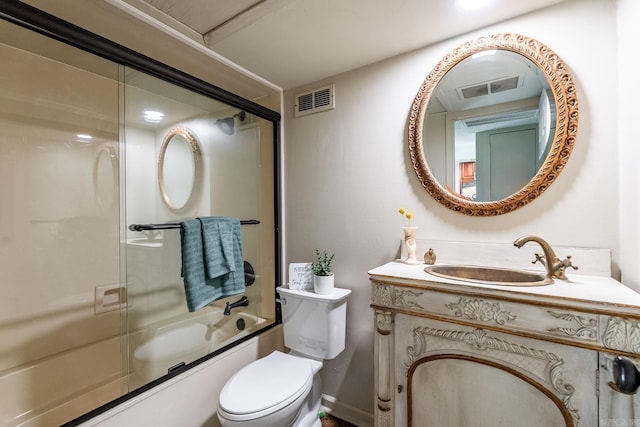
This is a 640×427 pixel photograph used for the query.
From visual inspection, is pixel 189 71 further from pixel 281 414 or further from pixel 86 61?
pixel 281 414

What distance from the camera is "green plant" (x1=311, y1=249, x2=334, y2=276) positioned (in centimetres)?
161

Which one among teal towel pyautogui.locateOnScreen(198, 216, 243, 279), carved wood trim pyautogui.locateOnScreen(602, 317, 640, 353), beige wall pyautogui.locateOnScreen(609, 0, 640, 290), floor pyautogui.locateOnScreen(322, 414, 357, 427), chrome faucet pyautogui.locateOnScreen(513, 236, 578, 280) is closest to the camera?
carved wood trim pyautogui.locateOnScreen(602, 317, 640, 353)

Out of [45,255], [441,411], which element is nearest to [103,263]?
[45,255]

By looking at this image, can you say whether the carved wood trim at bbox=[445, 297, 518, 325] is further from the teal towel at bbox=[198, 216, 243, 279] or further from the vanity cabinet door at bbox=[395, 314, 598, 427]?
the teal towel at bbox=[198, 216, 243, 279]

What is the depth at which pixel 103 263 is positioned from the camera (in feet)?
5.45

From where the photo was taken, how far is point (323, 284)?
5.16 feet

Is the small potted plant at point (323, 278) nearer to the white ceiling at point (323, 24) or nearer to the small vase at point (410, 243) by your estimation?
the small vase at point (410, 243)

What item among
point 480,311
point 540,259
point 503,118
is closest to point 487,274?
point 540,259

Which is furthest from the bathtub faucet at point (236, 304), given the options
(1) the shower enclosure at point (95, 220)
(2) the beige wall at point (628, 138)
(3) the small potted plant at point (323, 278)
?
(2) the beige wall at point (628, 138)

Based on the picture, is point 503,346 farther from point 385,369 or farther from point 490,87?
point 490,87

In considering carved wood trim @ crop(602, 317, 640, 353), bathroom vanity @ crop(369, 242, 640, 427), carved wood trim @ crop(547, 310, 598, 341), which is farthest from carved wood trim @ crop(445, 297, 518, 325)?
carved wood trim @ crop(602, 317, 640, 353)

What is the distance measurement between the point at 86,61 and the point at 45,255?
1055mm

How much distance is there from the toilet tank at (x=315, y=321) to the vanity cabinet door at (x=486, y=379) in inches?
17.9

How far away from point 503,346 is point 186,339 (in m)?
1.59
